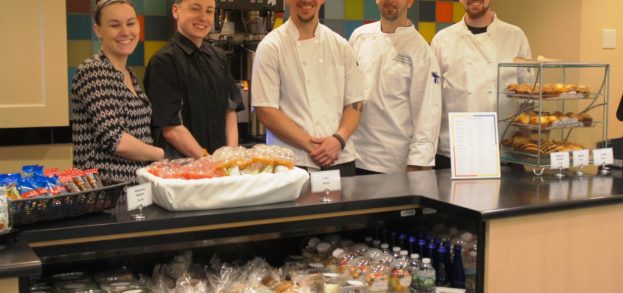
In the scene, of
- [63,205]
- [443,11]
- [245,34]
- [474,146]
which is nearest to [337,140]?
[474,146]

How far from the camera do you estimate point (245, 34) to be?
3.87m

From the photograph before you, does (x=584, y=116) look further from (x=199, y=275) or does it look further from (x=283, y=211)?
(x=199, y=275)

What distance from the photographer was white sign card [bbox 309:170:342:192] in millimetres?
2203

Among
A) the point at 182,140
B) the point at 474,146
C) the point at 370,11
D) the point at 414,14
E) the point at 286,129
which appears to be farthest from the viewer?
the point at 414,14

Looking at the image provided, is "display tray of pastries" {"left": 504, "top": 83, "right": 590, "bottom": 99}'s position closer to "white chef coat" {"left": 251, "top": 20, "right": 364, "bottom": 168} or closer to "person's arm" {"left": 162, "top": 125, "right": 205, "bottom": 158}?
"white chef coat" {"left": 251, "top": 20, "right": 364, "bottom": 168}

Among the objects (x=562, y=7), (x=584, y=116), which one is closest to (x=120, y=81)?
(x=584, y=116)

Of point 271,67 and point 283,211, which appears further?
point 271,67

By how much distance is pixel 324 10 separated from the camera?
4543mm

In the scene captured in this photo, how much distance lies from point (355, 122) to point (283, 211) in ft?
3.84

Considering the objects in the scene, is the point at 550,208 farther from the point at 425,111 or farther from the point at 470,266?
the point at 425,111

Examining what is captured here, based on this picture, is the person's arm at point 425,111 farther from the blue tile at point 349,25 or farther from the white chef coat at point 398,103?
the blue tile at point 349,25

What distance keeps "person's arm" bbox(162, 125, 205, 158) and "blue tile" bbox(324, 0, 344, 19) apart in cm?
198

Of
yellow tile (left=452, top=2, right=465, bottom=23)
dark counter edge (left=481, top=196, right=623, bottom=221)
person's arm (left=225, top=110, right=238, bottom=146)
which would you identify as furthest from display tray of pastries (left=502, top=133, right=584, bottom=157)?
yellow tile (left=452, top=2, right=465, bottom=23)

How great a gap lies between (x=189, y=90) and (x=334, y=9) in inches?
76.0
